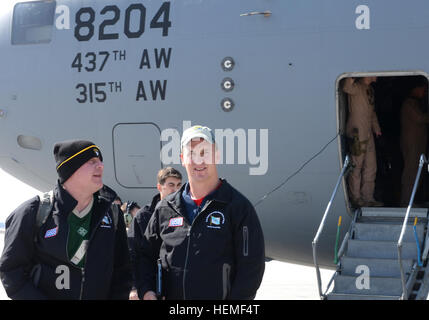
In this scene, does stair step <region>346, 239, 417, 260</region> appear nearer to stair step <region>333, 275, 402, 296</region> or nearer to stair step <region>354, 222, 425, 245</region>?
stair step <region>354, 222, 425, 245</region>

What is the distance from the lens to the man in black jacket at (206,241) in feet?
14.5

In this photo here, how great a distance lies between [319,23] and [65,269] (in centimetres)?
468

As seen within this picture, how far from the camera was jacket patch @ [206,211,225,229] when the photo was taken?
4488mm

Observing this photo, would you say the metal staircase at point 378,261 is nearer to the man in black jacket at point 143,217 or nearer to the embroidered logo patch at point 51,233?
the man in black jacket at point 143,217

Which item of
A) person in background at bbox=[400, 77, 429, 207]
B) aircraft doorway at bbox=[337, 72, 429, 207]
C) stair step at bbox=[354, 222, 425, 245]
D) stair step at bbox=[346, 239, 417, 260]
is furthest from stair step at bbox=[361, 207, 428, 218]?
person in background at bbox=[400, 77, 429, 207]

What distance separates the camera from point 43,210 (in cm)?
Answer: 434

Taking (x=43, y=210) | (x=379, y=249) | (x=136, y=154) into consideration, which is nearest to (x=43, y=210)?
(x=43, y=210)

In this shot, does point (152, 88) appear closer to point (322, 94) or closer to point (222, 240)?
point (322, 94)

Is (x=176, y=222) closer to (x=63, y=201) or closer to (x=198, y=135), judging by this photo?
(x=198, y=135)

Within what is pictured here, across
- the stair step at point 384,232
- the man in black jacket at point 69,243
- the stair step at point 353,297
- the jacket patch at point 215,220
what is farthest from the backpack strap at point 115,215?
the stair step at point 384,232

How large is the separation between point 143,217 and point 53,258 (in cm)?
176

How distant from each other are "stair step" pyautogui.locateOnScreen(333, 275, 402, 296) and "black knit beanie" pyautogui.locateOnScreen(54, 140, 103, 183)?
365 cm

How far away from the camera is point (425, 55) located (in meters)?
7.59
